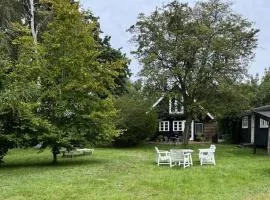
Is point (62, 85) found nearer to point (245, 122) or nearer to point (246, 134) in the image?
point (246, 134)

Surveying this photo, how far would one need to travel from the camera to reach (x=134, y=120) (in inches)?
1414

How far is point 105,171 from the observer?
1809 centimetres

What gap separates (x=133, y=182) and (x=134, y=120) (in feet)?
68.7

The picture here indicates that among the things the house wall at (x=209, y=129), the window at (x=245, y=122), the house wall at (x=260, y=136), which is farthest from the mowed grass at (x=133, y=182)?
the house wall at (x=209, y=129)

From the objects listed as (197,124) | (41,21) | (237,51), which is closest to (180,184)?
(237,51)

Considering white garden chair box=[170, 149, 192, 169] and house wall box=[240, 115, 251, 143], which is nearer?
white garden chair box=[170, 149, 192, 169]

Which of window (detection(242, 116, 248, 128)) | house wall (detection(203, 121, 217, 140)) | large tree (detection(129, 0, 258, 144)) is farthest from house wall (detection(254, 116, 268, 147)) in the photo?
house wall (detection(203, 121, 217, 140))

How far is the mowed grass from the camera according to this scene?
12.8 metres

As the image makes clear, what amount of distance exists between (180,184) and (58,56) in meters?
9.82

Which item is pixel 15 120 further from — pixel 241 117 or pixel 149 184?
pixel 241 117

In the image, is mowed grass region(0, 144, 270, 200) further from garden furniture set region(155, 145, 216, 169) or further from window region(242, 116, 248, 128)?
window region(242, 116, 248, 128)

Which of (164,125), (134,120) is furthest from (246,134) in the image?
(134,120)

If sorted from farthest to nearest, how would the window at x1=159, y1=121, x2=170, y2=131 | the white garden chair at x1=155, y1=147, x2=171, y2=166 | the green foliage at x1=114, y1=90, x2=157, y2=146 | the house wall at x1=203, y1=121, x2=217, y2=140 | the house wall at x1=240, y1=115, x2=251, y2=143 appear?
1. the window at x1=159, y1=121, x2=170, y2=131
2. the house wall at x1=203, y1=121, x2=217, y2=140
3. the house wall at x1=240, y1=115, x2=251, y2=143
4. the green foliage at x1=114, y1=90, x2=157, y2=146
5. the white garden chair at x1=155, y1=147, x2=171, y2=166

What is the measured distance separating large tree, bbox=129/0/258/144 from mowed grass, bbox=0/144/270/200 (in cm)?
1314
